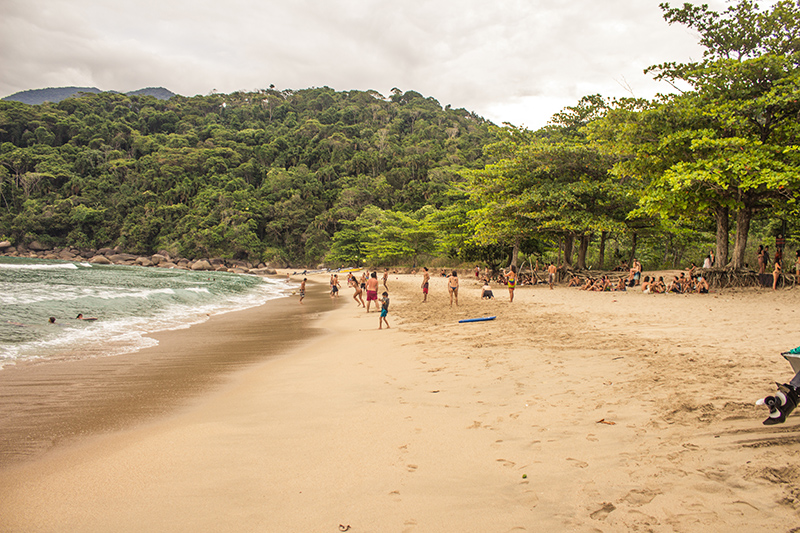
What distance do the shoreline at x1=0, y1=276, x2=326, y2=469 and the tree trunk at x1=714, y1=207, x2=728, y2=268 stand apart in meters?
17.4

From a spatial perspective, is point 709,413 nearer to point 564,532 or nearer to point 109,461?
point 564,532

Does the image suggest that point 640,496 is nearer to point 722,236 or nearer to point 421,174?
point 722,236

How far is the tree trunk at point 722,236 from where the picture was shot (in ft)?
54.3

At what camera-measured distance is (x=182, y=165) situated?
81625 mm

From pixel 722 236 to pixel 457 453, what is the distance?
63.5ft

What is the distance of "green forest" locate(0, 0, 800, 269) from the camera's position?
1484 cm

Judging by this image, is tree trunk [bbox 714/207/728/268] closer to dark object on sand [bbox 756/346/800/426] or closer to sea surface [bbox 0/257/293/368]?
dark object on sand [bbox 756/346/800/426]

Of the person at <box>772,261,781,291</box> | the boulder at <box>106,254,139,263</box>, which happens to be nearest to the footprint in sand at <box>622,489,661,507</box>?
the person at <box>772,261,781,291</box>

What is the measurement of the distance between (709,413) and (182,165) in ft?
310

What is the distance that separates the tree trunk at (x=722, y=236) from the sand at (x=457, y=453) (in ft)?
41.5

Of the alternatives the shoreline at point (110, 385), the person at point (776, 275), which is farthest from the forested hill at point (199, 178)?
the shoreline at point (110, 385)

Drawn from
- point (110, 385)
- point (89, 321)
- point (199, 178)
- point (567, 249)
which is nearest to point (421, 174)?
point (199, 178)

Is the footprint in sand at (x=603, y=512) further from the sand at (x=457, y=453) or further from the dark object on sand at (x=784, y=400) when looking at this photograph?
the dark object on sand at (x=784, y=400)

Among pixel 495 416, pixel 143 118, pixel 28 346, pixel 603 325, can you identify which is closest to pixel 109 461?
pixel 495 416
